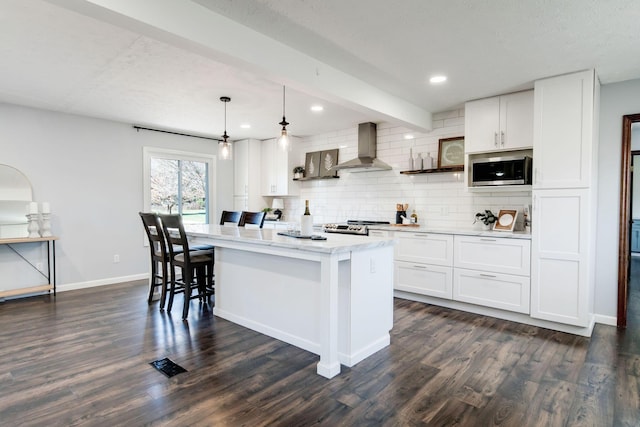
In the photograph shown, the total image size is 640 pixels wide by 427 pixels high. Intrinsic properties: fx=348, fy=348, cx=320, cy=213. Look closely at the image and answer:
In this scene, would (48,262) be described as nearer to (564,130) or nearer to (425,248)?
(425,248)

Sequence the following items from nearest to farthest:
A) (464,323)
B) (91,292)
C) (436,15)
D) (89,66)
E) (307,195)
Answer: (436,15), (89,66), (464,323), (91,292), (307,195)

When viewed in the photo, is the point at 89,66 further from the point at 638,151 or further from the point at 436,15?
the point at 638,151

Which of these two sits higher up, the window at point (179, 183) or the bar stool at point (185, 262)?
the window at point (179, 183)

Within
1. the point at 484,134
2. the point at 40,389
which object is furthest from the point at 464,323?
the point at 40,389

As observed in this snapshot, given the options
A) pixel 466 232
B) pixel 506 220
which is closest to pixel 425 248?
pixel 466 232

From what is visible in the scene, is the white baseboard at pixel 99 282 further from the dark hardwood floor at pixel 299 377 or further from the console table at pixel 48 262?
the dark hardwood floor at pixel 299 377

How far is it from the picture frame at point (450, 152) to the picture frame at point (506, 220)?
0.80 m

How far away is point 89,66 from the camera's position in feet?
10.2

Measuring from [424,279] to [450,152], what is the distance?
1.69 m

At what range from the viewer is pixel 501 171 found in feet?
12.3

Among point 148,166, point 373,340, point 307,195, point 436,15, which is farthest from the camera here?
point 307,195

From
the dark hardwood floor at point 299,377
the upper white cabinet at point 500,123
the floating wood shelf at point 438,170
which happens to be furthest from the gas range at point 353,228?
the upper white cabinet at point 500,123

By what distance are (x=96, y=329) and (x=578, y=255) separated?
4.50 meters

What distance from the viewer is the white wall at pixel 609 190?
347cm
